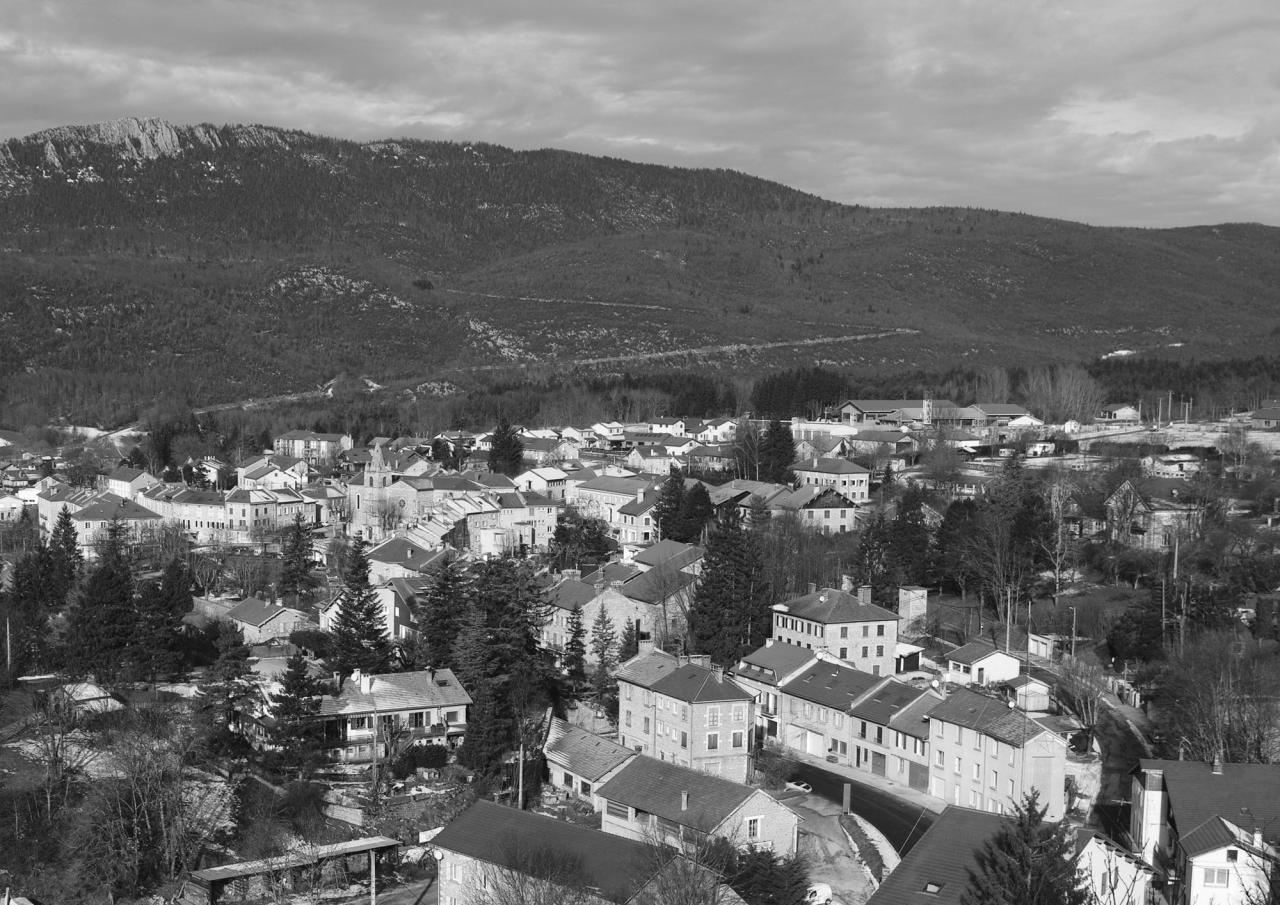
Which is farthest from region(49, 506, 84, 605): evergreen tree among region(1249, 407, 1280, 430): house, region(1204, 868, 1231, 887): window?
region(1249, 407, 1280, 430): house

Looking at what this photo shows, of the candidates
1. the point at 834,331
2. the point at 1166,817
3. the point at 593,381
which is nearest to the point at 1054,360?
the point at 834,331

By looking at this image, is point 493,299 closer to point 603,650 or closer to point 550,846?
point 603,650

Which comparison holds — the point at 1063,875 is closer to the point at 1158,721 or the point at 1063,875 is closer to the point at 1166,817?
the point at 1166,817

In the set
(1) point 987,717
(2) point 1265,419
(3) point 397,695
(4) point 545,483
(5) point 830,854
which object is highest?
(2) point 1265,419

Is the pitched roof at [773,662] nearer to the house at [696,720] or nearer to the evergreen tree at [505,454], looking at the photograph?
the house at [696,720]

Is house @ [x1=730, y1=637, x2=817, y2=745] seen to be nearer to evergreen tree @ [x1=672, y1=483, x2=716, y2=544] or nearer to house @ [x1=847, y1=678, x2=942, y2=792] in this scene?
house @ [x1=847, y1=678, x2=942, y2=792]

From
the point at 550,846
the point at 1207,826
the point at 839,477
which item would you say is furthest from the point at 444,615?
the point at 839,477
